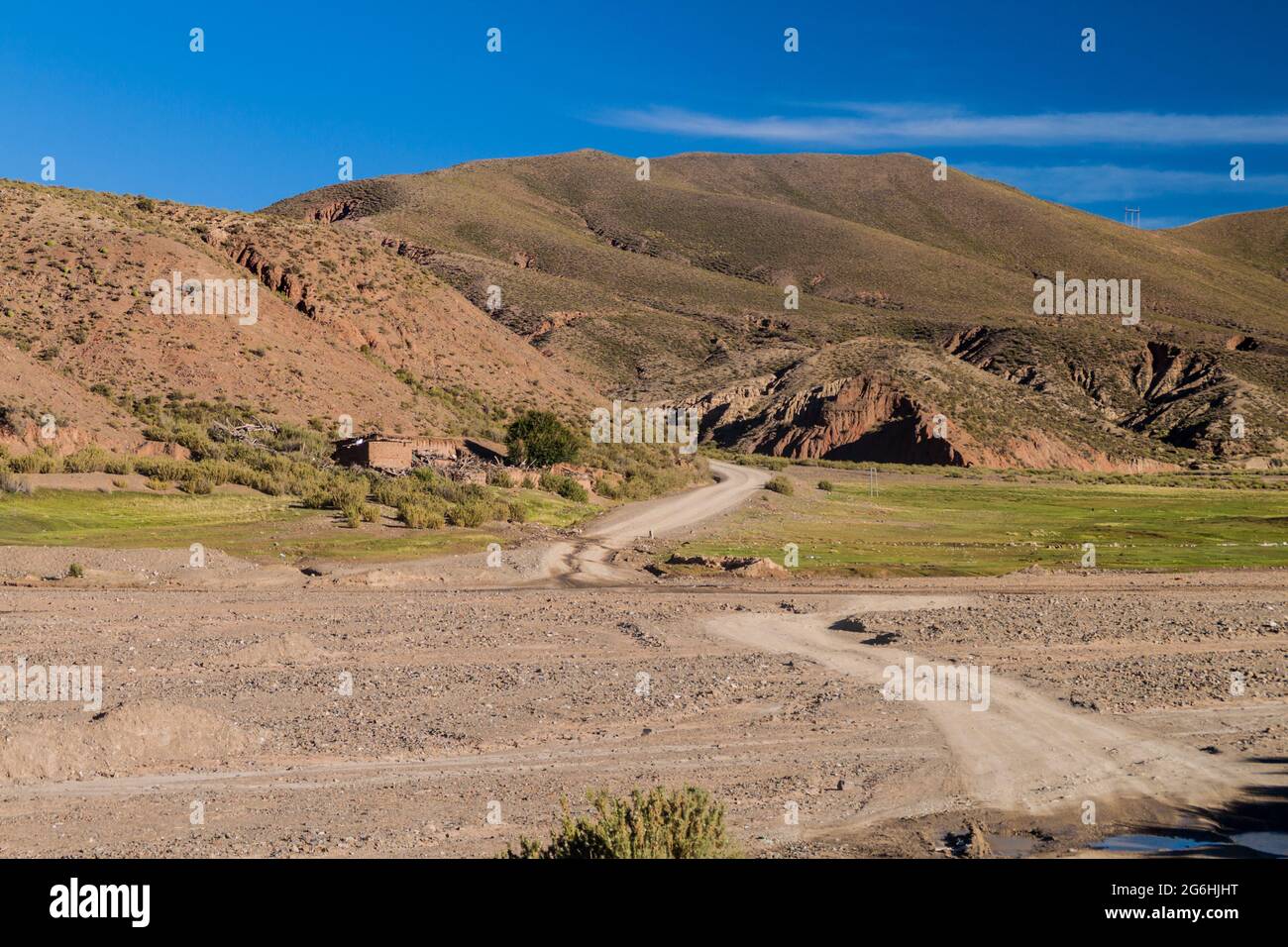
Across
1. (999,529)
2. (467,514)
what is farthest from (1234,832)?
(999,529)

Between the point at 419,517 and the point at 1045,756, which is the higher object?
the point at 419,517

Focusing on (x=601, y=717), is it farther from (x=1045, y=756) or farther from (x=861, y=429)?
(x=861, y=429)

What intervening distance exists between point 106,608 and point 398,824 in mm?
14539

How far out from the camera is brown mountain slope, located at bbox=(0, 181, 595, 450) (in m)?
48.9

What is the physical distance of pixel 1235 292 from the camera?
156m

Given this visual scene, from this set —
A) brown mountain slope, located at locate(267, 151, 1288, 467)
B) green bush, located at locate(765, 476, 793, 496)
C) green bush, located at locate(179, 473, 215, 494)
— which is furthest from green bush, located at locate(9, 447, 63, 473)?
brown mountain slope, located at locate(267, 151, 1288, 467)

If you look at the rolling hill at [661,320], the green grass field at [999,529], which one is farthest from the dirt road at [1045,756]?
the rolling hill at [661,320]

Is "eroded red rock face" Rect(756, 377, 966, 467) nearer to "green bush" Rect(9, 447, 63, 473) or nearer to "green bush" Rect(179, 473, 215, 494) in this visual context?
"green bush" Rect(179, 473, 215, 494)

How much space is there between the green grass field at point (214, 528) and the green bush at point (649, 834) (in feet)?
74.1

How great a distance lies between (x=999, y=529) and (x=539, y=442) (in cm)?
1930

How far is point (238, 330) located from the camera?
54844 mm

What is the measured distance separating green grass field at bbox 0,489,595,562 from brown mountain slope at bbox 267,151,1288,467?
62985 mm
